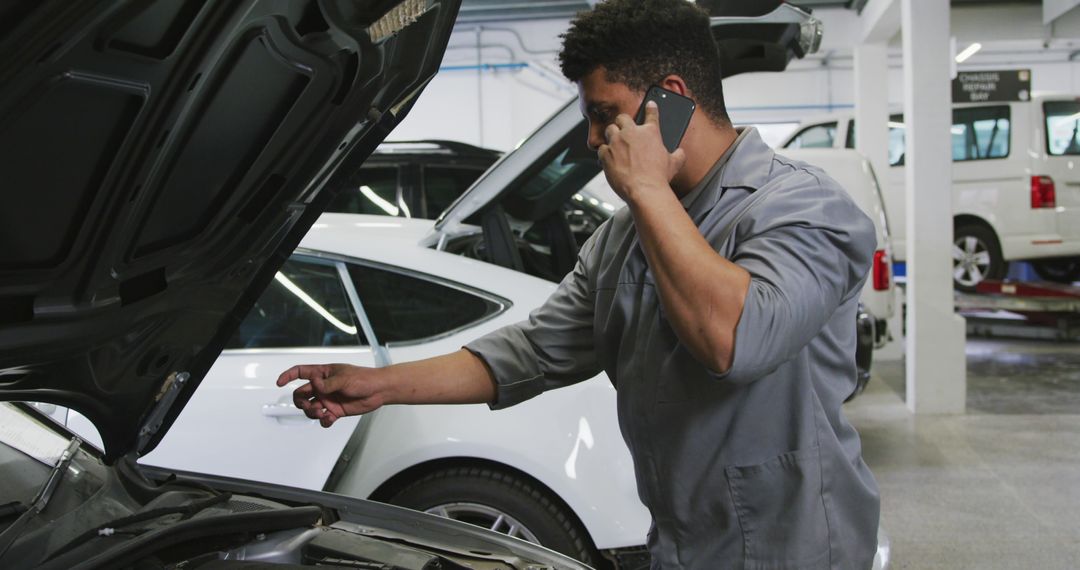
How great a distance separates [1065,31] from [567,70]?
11004mm

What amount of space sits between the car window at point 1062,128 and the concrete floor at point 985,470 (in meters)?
2.39

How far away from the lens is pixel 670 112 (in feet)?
4.61

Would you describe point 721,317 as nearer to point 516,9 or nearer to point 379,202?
point 379,202

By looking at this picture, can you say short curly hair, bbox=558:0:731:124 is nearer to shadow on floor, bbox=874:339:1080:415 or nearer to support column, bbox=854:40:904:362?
shadow on floor, bbox=874:339:1080:415

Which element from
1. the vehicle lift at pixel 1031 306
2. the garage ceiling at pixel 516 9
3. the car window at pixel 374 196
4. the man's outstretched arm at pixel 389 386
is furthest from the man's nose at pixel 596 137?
the garage ceiling at pixel 516 9

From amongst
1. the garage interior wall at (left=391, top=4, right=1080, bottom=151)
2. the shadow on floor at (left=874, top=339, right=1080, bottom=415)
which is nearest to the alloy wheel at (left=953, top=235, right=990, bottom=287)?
the shadow on floor at (left=874, top=339, right=1080, bottom=415)

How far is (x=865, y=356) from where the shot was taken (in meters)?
5.19

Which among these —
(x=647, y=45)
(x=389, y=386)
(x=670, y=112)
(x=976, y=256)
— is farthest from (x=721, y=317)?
(x=976, y=256)

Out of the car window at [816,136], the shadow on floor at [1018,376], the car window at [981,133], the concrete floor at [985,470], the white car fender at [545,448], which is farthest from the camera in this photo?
the car window at [816,136]

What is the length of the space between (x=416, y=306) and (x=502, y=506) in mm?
694

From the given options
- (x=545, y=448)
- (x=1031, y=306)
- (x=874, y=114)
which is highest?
(x=874, y=114)

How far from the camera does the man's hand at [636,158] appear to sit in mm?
1298

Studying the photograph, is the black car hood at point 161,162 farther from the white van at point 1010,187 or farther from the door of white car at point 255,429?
the white van at point 1010,187

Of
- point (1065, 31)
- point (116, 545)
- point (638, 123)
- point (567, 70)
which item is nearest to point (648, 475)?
point (638, 123)
